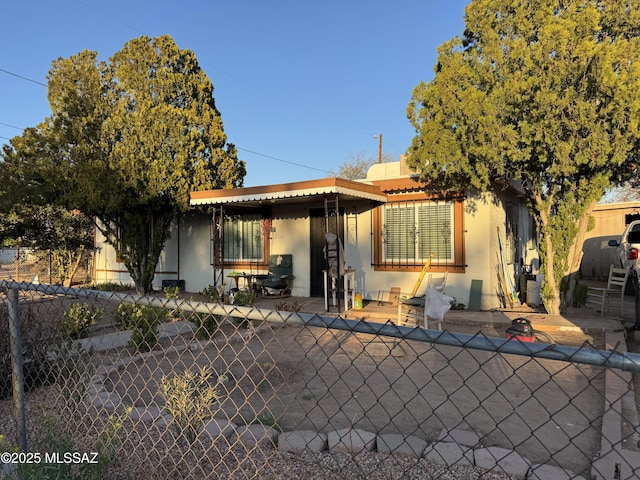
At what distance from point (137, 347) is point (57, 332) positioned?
110 centimetres

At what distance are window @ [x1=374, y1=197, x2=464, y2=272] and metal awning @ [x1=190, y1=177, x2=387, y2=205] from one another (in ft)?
1.76

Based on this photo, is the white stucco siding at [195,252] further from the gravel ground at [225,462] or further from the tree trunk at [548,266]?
the gravel ground at [225,462]

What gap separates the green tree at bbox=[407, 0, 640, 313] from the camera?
21.0ft

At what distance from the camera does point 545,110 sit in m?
6.61

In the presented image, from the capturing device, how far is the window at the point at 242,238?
1212cm

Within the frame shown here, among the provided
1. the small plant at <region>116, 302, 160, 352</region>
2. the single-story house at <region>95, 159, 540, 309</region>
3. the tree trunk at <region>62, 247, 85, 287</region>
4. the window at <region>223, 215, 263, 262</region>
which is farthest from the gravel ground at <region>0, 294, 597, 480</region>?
the tree trunk at <region>62, 247, 85, 287</region>

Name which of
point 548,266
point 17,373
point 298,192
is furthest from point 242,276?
point 17,373

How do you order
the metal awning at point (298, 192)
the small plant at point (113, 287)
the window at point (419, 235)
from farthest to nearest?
the small plant at point (113, 287) → the window at point (419, 235) → the metal awning at point (298, 192)

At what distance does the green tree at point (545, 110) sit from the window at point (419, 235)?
3.24 feet

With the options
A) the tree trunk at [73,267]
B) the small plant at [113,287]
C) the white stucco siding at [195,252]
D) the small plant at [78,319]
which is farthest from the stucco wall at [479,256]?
the tree trunk at [73,267]

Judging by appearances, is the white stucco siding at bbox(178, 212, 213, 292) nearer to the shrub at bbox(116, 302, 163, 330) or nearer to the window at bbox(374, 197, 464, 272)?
the window at bbox(374, 197, 464, 272)

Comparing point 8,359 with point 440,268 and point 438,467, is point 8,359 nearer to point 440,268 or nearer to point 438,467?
point 438,467

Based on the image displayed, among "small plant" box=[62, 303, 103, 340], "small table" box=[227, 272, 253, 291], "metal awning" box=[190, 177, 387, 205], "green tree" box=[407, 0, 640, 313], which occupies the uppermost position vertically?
"green tree" box=[407, 0, 640, 313]

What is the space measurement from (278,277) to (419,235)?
368cm
